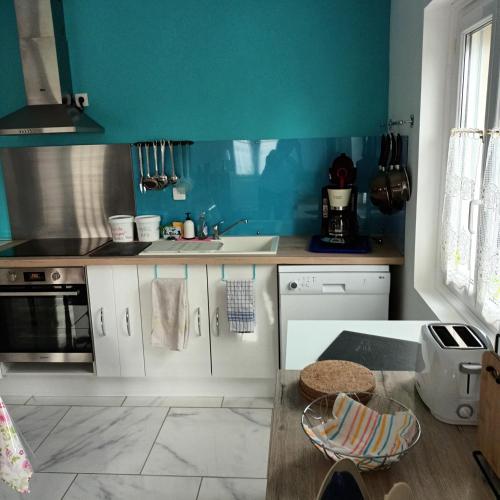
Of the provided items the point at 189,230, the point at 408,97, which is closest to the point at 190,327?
the point at 189,230

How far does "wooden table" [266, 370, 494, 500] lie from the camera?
0.96 meters

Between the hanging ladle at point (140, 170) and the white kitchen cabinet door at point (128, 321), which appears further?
the hanging ladle at point (140, 170)

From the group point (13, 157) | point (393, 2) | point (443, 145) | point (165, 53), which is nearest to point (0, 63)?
point (13, 157)

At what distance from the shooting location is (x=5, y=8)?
126 inches

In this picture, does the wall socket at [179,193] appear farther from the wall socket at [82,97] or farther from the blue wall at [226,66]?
the wall socket at [82,97]

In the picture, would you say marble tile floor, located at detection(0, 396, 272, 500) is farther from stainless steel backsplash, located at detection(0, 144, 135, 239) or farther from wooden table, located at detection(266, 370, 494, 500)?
wooden table, located at detection(266, 370, 494, 500)

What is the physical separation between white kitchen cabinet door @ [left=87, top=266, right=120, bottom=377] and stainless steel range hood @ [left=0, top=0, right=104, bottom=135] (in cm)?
86

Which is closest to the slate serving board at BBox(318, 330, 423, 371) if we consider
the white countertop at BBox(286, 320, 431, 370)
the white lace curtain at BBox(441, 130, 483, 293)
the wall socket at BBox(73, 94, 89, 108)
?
the white countertop at BBox(286, 320, 431, 370)

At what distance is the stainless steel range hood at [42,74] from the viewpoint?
116 inches

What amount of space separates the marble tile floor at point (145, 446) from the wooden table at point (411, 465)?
1238 millimetres

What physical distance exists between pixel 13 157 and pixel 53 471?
6.61 ft

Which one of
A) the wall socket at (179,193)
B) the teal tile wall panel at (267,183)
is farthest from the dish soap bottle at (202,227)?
the wall socket at (179,193)

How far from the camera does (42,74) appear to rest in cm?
303

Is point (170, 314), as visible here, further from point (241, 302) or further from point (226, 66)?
point (226, 66)
